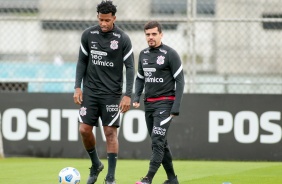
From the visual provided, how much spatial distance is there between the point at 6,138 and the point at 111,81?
204 inches

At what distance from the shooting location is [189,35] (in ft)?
46.2

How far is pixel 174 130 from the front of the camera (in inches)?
544

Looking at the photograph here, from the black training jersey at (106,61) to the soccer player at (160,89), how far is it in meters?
0.25

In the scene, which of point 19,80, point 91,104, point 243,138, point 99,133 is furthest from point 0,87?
point 91,104

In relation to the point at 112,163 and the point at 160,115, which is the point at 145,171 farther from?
the point at 160,115

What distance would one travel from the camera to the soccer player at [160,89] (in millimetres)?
9211

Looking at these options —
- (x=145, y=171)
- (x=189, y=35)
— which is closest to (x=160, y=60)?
(x=145, y=171)

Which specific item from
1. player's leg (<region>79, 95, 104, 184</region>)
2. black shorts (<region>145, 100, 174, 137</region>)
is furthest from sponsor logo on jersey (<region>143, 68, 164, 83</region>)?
player's leg (<region>79, 95, 104, 184</region>)

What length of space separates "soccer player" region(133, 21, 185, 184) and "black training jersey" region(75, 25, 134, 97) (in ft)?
0.83

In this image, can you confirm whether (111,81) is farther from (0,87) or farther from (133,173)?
(0,87)

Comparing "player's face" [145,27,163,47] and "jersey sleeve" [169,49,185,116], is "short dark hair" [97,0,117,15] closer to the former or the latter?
"player's face" [145,27,163,47]

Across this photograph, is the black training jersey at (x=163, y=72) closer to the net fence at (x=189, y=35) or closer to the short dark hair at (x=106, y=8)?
the short dark hair at (x=106, y=8)

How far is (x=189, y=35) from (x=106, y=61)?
493 centimetres

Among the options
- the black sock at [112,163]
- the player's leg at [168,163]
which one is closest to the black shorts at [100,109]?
the black sock at [112,163]
